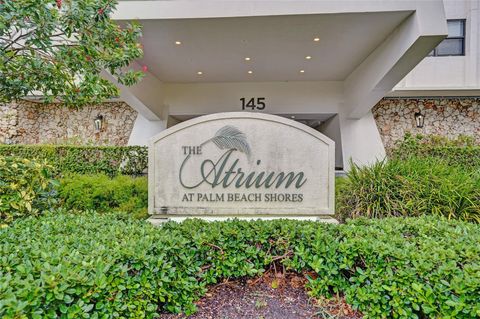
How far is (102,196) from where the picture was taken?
4590 mm

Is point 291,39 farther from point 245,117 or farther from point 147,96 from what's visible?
point 147,96

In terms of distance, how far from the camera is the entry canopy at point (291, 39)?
17.8 feet

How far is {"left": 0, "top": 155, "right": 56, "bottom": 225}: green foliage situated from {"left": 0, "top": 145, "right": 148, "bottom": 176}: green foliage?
15.4ft

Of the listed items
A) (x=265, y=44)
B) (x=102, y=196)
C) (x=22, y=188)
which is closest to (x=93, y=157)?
(x=102, y=196)

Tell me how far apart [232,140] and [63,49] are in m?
2.48

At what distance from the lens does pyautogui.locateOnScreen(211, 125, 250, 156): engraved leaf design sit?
336 cm

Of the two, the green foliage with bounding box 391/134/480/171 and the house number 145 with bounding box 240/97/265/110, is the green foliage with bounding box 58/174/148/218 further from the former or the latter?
the green foliage with bounding box 391/134/480/171

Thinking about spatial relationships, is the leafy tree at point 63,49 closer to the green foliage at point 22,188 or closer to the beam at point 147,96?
the green foliage at point 22,188

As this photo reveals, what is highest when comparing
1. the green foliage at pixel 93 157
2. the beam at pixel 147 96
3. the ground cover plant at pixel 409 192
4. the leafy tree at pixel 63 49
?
the beam at pixel 147 96

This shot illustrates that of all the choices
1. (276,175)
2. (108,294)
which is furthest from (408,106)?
(108,294)

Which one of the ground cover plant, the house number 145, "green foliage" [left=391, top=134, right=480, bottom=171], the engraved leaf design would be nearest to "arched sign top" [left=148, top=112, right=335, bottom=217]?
the engraved leaf design

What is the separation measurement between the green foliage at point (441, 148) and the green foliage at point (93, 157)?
27.6 ft

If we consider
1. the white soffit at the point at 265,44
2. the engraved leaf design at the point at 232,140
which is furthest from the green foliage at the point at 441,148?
the engraved leaf design at the point at 232,140

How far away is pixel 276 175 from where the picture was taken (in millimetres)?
3354
